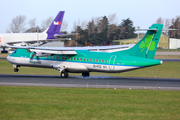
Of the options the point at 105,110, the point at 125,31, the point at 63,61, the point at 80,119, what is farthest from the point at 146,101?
the point at 125,31

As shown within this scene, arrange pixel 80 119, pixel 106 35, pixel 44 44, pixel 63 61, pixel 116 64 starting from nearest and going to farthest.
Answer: pixel 80 119 → pixel 116 64 → pixel 63 61 → pixel 44 44 → pixel 106 35

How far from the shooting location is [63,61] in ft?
107

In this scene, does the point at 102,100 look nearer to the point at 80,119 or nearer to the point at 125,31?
the point at 80,119

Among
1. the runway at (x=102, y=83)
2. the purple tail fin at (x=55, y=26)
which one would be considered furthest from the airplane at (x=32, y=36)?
the runway at (x=102, y=83)

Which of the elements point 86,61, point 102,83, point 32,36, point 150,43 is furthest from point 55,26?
point 102,83

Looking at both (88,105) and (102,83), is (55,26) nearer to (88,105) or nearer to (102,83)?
(102,83)

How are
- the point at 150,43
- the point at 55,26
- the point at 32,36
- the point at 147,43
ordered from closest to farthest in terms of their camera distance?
the point at 150,43 → the point at 147,43 → the point at 55,26 → the point at 32,36

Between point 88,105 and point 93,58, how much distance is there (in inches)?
608

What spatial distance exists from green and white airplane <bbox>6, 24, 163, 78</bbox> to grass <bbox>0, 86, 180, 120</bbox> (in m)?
8.55

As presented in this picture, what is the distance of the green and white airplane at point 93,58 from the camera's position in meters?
27.4

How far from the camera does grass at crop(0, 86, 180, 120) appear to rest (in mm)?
12977

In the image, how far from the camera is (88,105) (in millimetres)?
15508

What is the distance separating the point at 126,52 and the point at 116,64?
1893mm

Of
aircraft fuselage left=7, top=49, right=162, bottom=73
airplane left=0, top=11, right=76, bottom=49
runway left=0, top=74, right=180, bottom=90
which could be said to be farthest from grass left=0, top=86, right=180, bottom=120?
airplane left=0, top=11, right=76, bottom=49
